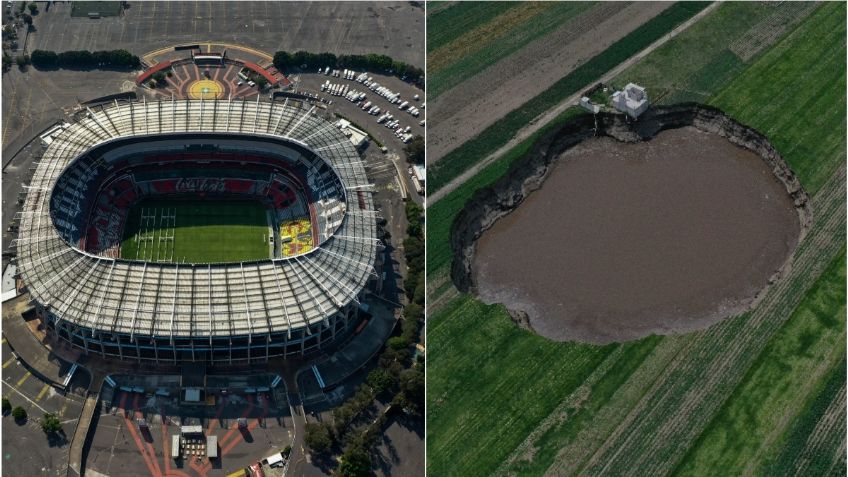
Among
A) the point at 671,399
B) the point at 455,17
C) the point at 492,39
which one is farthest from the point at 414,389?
the point at 455,17

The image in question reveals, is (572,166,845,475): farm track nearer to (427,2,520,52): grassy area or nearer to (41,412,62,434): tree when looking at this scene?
(41,412,62,434): tree

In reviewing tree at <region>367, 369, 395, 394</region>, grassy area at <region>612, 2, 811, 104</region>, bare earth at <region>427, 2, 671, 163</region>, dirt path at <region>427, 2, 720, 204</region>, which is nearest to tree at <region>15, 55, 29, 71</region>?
bare earth at <region>427, 2, 671, 163</region>

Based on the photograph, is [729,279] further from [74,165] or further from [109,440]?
[74,165]

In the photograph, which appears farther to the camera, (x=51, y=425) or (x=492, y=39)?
(x=492, y=39)

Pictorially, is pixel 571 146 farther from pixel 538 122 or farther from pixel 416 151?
pixel 416 151

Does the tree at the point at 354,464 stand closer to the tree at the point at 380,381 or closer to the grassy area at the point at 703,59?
the tree at the point at 380,381
